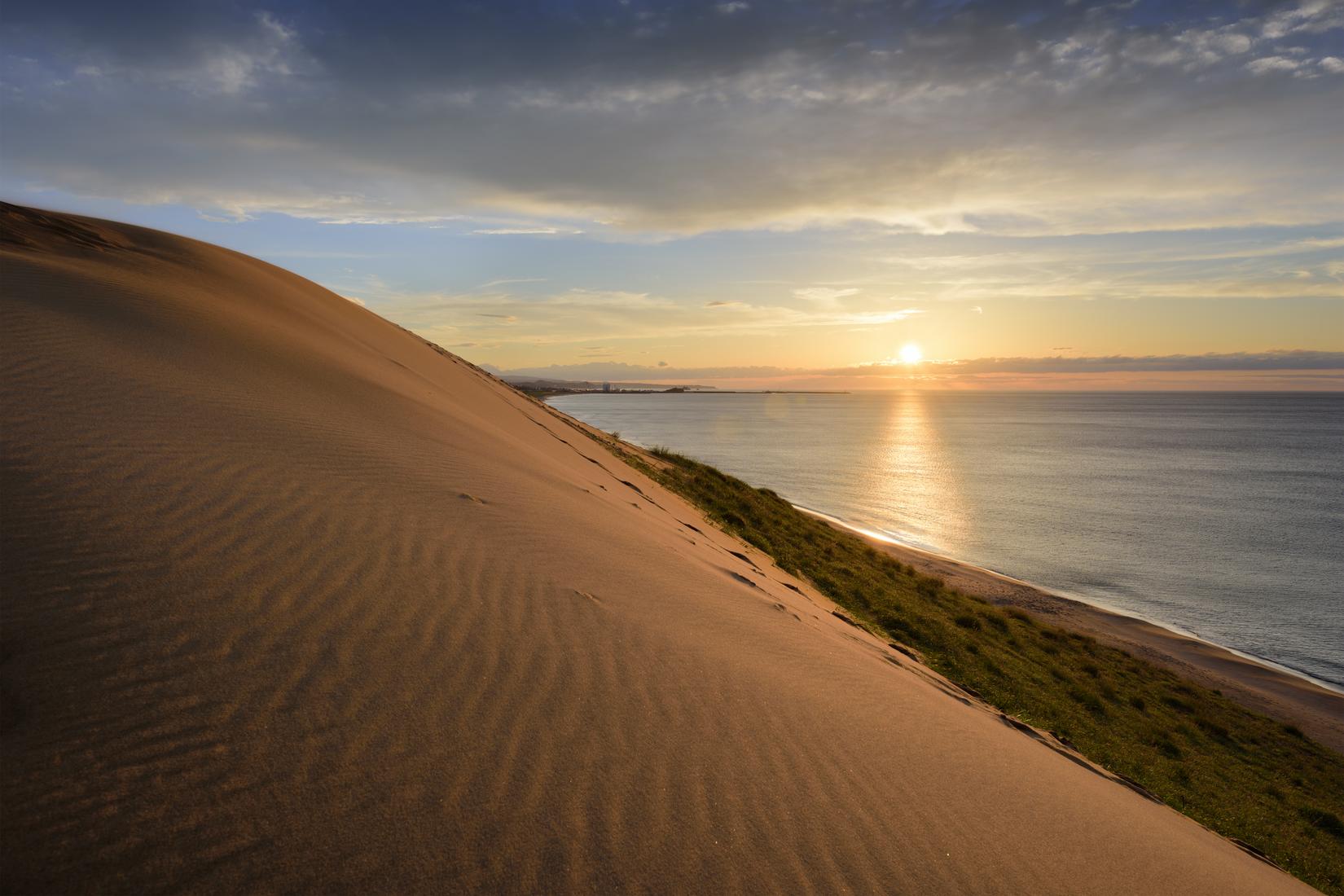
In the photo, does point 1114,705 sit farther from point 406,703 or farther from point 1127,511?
point 1127,511

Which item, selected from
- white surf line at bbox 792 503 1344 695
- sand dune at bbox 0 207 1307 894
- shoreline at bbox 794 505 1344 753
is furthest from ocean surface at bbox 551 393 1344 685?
sand dune at bbox 0 207 1307 894

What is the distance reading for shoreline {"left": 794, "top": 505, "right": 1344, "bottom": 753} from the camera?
14000 mm

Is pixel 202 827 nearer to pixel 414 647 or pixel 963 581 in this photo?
pixel 414 647

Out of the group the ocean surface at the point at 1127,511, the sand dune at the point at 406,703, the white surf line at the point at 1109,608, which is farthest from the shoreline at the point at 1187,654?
the sand dune at the point at 406,703

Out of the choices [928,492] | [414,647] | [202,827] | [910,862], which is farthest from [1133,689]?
[928,492]

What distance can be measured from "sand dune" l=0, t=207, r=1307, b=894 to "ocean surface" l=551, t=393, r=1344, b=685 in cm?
1906

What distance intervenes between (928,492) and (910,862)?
1758 inches

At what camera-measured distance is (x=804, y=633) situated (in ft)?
18.8

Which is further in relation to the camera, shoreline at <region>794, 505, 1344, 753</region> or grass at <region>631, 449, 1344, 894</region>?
shoreline at <region>794, 505, 1344, 753</region>

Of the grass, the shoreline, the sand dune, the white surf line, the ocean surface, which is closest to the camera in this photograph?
the sand dune

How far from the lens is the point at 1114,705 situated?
11.6 metres

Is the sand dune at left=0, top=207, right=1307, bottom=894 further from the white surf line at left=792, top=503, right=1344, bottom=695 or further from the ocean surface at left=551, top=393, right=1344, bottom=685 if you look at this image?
the ocean surface at left=551, top=393, right=1344, bottom=685

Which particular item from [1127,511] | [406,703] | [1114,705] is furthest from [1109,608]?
[406,703]

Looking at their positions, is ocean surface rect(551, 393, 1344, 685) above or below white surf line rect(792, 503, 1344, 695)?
above
